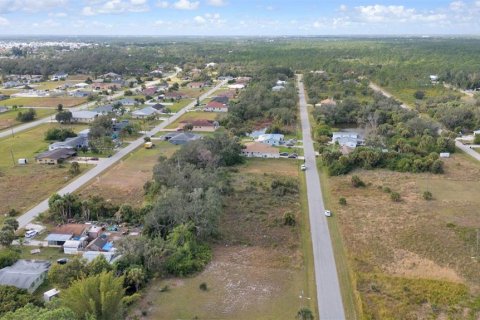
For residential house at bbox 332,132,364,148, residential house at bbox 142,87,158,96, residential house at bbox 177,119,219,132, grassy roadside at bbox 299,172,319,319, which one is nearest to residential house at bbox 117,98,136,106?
residential house at bbox 142,87,158,96

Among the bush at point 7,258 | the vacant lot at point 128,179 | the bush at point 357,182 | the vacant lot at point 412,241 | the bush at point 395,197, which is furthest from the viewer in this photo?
the bush at point 357,182

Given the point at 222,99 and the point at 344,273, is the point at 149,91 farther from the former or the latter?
the point at 344,273

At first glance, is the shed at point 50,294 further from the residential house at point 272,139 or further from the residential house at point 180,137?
the residential house at point 272,139

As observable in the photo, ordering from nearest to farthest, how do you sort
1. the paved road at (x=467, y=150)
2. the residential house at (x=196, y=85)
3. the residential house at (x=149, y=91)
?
the paved road at (x=467, y=150) → the residential house at (x=149, y=91) → the residential house at (x=196, y=85)

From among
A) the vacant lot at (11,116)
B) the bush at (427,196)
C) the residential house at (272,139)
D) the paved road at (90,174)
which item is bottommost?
the bush at (427,196)

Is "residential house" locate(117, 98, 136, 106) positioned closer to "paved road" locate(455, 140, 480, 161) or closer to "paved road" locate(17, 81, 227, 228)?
"paved road" locate(17, 81, 227, 228)

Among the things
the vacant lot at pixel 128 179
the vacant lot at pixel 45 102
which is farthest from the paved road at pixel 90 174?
the vacant lot at pixel 45 102

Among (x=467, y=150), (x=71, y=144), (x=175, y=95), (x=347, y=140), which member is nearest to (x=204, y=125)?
(x=71, y=144)
